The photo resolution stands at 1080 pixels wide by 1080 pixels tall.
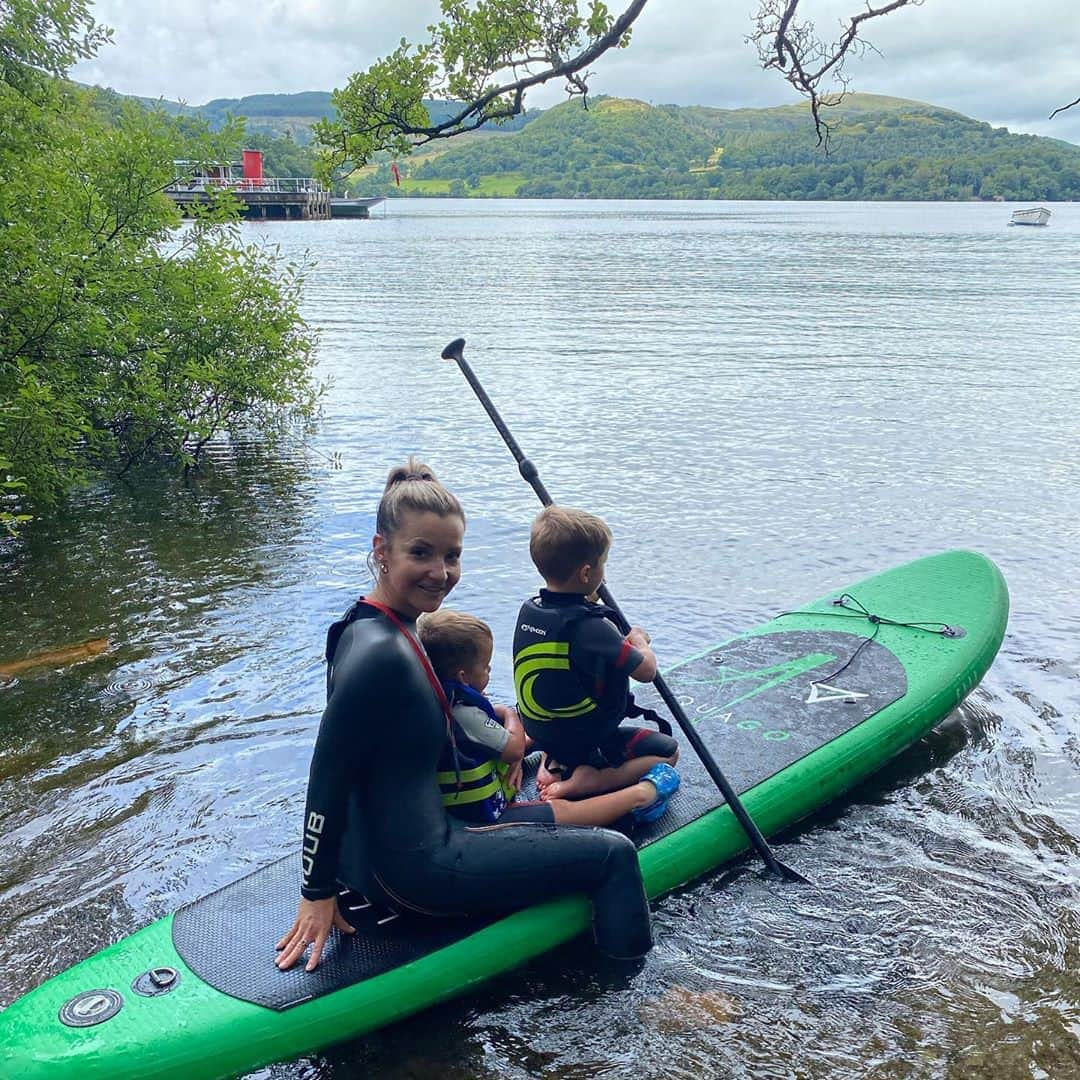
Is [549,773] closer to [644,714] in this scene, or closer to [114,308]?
[644,714]

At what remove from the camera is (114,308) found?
458 inches

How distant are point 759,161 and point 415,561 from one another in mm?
153666

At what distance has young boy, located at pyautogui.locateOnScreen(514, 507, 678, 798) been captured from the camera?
485 cm

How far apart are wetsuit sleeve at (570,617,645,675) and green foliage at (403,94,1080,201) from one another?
119 meters

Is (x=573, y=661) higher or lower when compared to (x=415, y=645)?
lower

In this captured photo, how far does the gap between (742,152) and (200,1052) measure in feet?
539

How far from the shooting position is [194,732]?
291 inches

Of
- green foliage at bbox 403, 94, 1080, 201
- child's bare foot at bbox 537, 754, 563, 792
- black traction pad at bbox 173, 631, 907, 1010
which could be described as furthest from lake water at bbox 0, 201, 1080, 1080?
green foliage at bbox 403, 94, 1080, 201

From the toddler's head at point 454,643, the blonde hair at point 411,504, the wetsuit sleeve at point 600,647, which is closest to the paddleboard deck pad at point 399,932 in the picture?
the wetsuit sleeve at point 600,647

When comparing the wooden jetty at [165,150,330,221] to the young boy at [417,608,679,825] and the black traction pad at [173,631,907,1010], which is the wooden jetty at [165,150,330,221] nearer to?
the black traction pad at [173,631,907,1010]

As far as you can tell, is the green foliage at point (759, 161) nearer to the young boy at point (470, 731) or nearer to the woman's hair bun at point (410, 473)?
the woman's hair bun at point (410, 473)

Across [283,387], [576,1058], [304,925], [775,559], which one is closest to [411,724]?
[304,925]

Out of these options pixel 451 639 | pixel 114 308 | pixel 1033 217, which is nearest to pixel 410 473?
pixel 451 639

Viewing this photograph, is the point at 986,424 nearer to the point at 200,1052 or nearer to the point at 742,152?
the point at 200,1052
